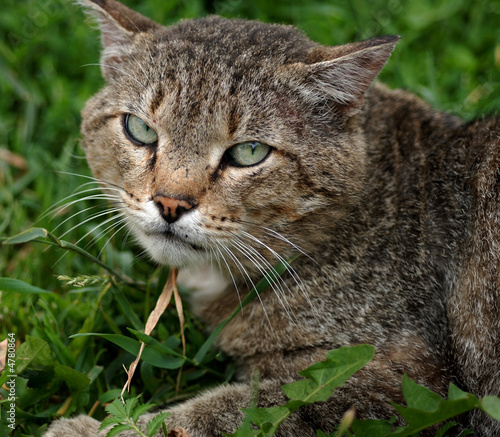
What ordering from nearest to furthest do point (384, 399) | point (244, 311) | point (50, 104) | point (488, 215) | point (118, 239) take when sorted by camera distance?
1. point (384, 399)
2. point (488, 215)
3. point (244, 311)
4. point (118, 239)
5. point (50, 104)

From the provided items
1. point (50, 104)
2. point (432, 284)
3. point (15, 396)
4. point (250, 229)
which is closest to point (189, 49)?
point (250, 229)

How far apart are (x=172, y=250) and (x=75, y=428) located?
3.70 ft

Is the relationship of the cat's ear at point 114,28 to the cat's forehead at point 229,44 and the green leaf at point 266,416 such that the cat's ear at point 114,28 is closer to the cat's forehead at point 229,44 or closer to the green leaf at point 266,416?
the cat's forehead at point 229,44

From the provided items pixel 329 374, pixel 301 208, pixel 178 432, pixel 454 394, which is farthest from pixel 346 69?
pixel 178 432

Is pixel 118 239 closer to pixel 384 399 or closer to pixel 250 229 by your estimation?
pixel 250 229

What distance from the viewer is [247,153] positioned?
3.23m

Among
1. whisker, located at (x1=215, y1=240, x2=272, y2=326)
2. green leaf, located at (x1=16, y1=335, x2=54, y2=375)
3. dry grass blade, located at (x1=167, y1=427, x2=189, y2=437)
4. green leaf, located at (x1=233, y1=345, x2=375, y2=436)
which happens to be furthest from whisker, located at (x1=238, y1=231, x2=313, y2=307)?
green leaf, located at (x1=16, y1=335, x2=54, y2=375)

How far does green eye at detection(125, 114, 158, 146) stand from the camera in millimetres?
3340

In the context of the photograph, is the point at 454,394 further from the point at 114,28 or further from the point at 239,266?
the point at 114,28

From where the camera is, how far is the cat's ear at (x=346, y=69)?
10.3ft

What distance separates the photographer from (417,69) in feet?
18.4

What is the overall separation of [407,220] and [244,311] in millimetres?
1164

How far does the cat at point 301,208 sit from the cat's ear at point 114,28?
0.08 ft

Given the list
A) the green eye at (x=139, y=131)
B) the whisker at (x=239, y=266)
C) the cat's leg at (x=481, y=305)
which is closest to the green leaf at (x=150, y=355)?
the whisker at (x=239, y=266)
